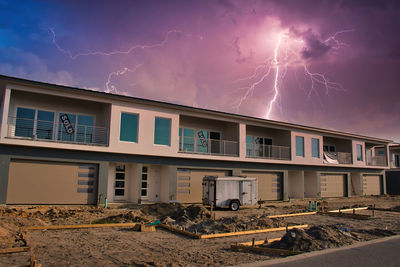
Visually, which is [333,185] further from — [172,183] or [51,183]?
[51,183]

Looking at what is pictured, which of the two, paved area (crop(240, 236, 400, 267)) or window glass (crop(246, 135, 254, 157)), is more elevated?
window glass (crop(246, 135, 254, 157))

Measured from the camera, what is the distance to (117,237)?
10.4m

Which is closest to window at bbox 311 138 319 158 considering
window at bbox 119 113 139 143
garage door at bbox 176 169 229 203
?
garage door at bbox 176 169 229 203

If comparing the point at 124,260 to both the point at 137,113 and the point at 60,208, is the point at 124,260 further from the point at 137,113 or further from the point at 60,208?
the point at 137,113

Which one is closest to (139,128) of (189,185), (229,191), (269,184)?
(189,185)

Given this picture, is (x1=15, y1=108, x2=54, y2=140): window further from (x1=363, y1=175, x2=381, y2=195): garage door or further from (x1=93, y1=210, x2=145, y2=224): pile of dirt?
(x1=363, y1=175, x2=381, y2=195): garage door

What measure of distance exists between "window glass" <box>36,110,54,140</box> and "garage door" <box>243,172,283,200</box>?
14.0 meters

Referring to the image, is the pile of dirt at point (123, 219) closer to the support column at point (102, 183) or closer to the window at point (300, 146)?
the support column at point (102, 183)

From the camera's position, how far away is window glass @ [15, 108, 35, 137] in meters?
16.7

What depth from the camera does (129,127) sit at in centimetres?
1886

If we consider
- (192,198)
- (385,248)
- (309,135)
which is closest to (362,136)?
(309,135)

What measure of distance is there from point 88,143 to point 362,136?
28.5 meters

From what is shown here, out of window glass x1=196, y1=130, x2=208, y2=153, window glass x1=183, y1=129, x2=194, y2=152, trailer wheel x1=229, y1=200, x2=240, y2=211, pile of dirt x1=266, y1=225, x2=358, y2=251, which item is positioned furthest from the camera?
window glass x1=196, y1=130, x2=208, y2=153

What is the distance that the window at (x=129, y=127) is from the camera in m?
18.6
